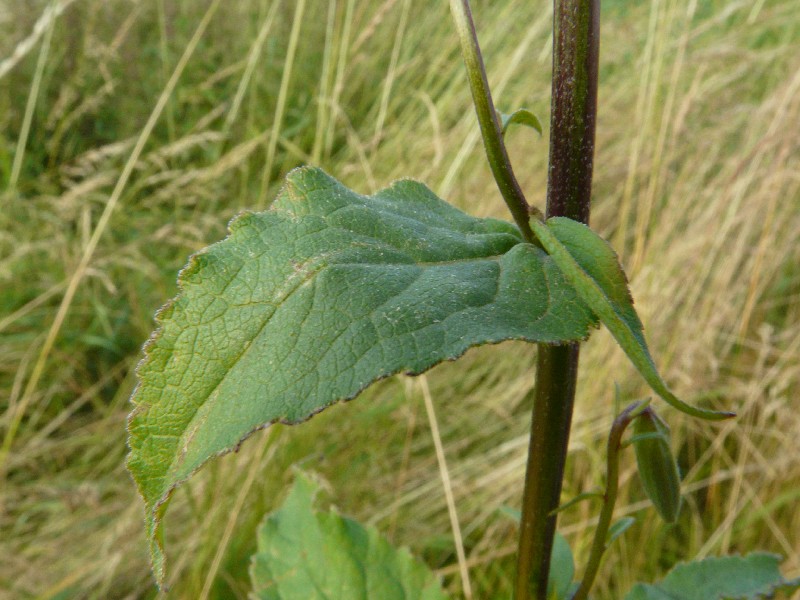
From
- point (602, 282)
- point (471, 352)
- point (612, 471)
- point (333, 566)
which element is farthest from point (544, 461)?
point (471, 352)

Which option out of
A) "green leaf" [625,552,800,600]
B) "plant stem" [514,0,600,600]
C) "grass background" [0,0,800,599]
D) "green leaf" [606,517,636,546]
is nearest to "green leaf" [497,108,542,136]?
"plant stem" [514,0,600,600]

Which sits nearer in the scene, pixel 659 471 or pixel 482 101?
pixel 482 101

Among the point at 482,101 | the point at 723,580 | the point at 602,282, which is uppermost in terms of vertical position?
the point at 482,101

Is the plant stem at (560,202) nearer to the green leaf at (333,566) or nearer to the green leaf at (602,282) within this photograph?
the green leaf at (602,282)

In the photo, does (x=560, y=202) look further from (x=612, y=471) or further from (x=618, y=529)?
(x=618, y=529)

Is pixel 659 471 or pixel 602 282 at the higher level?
pixel 602 282

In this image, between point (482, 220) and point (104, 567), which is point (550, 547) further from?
point (104, 567)

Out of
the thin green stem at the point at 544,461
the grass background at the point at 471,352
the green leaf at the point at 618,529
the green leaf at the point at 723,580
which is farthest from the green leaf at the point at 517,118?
the grass background at the point at 471,352
